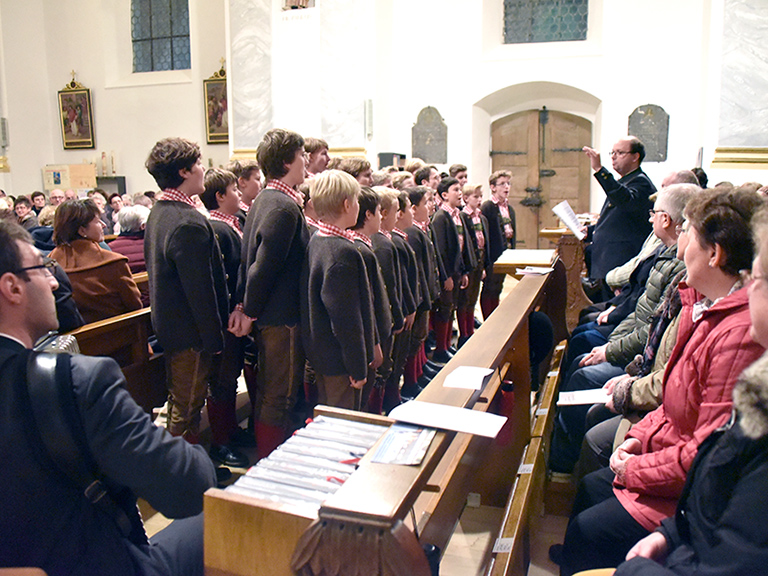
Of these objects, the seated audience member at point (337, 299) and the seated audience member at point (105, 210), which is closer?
the seated audience member at point (337, 299)

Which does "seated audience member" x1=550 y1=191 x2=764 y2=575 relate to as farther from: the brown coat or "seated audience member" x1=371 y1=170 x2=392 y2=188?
"seated audience member" x1=371 y1=170 x2=392 y2=188

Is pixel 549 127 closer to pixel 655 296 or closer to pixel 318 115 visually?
pixel 318 115

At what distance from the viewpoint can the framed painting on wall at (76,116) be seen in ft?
44.6

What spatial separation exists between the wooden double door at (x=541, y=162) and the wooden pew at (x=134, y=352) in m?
9.43

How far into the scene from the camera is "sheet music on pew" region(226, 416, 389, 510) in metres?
1.55

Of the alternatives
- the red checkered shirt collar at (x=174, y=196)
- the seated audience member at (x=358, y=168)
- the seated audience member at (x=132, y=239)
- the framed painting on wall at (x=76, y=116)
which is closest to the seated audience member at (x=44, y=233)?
the seated audience member at (x=132, y=239)

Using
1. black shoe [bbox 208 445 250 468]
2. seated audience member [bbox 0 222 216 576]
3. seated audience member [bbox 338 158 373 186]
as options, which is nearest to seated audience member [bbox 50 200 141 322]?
black shoe [bbox 208 445 250 468]

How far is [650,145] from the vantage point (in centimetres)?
1047

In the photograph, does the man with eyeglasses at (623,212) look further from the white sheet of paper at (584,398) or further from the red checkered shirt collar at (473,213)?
the white sheet of paper at (584,398)

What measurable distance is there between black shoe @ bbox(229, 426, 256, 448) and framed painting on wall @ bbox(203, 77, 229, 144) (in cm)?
977

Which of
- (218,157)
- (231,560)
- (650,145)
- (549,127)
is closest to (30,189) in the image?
(218,157)

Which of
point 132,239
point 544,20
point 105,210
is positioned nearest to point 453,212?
point 132,239

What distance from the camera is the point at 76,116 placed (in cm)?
1368

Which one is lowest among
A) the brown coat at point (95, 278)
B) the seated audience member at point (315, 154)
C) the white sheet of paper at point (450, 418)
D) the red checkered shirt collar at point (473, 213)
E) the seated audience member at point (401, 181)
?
the white sheet of paper at point (450, 418)
